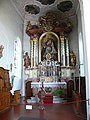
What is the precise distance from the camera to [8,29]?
389 inches

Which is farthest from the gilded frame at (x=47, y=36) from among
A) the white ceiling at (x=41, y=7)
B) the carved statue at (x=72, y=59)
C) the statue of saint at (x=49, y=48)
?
the white ceiling at (x=41, y=7)

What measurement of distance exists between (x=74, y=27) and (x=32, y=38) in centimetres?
329

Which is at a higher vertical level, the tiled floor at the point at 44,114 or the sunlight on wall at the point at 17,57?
the sunlight on wall at the point at 17,57

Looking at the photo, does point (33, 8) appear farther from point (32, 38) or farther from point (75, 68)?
point (75, 68)

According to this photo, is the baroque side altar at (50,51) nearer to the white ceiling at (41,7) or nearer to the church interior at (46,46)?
the church interior at (46,46)

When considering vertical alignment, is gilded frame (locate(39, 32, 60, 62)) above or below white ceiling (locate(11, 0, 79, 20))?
below

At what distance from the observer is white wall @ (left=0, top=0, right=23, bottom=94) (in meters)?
8.88

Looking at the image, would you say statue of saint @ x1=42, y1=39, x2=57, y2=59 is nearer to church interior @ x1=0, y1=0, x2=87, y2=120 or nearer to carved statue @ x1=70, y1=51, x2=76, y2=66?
church interior @ x1=0, y1=0, x2=87, y2=120

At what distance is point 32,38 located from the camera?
12.6 meters

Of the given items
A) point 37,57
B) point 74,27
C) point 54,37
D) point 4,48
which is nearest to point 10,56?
point 4,48

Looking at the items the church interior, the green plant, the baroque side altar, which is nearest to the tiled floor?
the green plant

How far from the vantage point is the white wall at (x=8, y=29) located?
29.1ft

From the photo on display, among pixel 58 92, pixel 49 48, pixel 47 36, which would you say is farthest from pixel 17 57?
pixel 58 92

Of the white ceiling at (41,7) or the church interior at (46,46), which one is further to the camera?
the white ceiling at (41,7)
